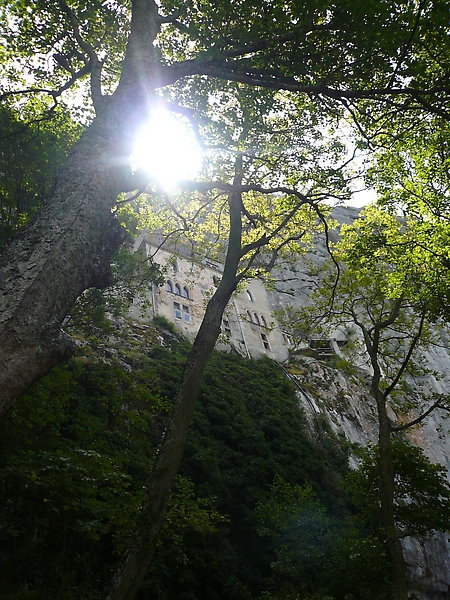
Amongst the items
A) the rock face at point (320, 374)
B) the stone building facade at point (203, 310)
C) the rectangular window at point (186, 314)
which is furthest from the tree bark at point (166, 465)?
the rectangular window at point (186, 314)

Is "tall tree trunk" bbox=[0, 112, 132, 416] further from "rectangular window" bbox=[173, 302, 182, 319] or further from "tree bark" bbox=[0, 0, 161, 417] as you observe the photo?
"rectangular window" bbox=[173, 302, 182, 319]

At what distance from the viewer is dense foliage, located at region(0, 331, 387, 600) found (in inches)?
231

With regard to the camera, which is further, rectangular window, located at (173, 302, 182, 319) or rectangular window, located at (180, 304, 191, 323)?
rectangular window, located at (180, 304, 191, 323)

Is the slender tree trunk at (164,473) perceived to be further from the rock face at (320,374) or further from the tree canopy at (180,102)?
the rock face at (320,374)

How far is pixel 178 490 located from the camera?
33.6 ft

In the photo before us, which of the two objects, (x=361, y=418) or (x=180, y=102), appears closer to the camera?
(x=180, y=102)

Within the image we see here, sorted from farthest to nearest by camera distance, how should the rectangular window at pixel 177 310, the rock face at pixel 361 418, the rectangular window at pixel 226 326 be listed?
the rectangular window at pixel 226 326 → the rectangular window at pixel 177 310 → the rock face at pixel 361 418

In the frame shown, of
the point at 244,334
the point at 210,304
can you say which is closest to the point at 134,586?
the point at 210,304

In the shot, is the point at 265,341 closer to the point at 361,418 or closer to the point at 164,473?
the point at 361,418

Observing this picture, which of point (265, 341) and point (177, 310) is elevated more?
point (265, 341)

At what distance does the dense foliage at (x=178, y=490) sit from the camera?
587cm

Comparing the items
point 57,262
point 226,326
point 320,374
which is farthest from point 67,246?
point 226,326

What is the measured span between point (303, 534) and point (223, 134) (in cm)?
1086

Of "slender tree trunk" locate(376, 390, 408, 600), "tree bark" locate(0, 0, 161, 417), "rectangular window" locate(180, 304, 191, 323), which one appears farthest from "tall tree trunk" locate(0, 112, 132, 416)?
"rectangular window" locate(180, 304, 191, 323)
